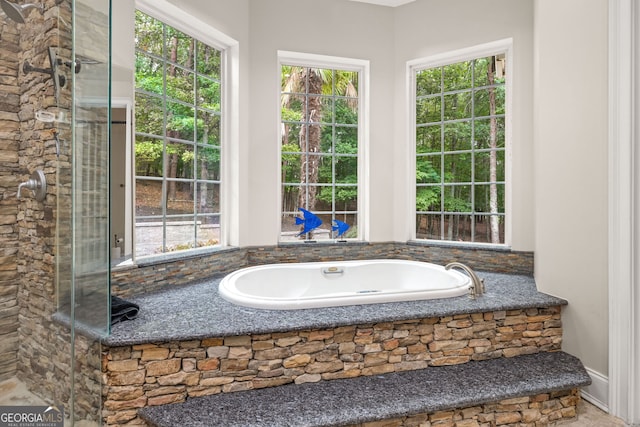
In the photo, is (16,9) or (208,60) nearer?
(16,9)

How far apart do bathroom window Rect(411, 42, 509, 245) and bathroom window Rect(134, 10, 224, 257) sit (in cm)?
186

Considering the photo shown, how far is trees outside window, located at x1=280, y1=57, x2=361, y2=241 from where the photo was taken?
3.28 meters

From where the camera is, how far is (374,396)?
1.69m

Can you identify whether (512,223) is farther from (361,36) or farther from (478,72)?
(361,36)

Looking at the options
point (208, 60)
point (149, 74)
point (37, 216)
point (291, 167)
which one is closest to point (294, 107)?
point (291, 167)

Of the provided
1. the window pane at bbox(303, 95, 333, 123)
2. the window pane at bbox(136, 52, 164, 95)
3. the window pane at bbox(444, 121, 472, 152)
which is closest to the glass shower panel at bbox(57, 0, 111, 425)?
the window pane at bbox(136, 52, 164, 95)

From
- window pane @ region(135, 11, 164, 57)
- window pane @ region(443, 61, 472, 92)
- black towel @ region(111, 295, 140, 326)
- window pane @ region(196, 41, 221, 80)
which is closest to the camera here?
black towel @ region(111, 295, 140, 326)

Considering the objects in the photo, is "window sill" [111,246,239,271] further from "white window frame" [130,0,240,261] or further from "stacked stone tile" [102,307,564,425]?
"stacked stone tile" [102,307,564,425]

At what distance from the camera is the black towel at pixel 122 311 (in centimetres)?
177

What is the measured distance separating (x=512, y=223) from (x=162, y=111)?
113 inches

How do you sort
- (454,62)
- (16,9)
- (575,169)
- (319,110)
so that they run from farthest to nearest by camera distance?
(319,110), (454,62), (575,169), (16,9)

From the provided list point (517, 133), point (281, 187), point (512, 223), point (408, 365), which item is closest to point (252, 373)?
point (408, 365)

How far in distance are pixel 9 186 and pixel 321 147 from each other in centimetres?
235

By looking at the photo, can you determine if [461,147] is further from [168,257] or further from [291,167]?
[168,257]
